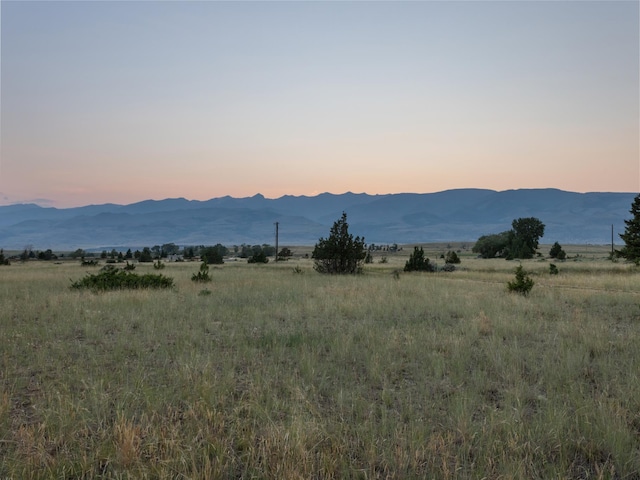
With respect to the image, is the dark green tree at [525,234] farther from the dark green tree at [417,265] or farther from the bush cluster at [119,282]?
the bush cluster at [119,282]

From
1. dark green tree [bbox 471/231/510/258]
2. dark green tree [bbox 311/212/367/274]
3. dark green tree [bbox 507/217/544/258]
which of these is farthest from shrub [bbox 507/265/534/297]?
dark green tree [bbox 471/231/510/258]

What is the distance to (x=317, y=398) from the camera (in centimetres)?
581

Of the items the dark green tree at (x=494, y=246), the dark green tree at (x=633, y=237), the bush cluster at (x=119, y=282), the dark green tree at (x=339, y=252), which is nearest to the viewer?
the bush cluster at (x=119, y=282)

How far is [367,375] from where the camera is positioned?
6844 millimetres

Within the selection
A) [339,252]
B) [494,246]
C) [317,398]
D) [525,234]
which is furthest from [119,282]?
[525,234]

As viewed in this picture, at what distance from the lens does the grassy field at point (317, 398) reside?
13.5ft

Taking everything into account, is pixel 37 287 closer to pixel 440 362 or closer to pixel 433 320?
pixel 433 320

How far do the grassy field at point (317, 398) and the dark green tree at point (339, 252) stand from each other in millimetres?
20521

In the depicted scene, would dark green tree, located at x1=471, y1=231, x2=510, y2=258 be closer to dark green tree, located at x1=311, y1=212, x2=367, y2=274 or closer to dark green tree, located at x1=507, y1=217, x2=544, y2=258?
dark green tree, located at x1=507, y1=217, x2=544, y2=258

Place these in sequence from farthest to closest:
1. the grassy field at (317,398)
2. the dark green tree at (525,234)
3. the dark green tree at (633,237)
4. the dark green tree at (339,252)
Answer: the dark green tree at (525,234) → the dark green tree at (633,237) → the dark green tree at (339,252) → the grassy field at (317,398)

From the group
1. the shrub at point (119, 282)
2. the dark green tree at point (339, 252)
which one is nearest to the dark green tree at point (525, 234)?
the dark green tree at point (339, 252)

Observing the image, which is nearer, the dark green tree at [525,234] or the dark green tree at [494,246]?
the dark green tree at [525,234]

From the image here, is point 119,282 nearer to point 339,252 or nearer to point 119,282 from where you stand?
point 119,282

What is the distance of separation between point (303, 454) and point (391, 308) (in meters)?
9.80
